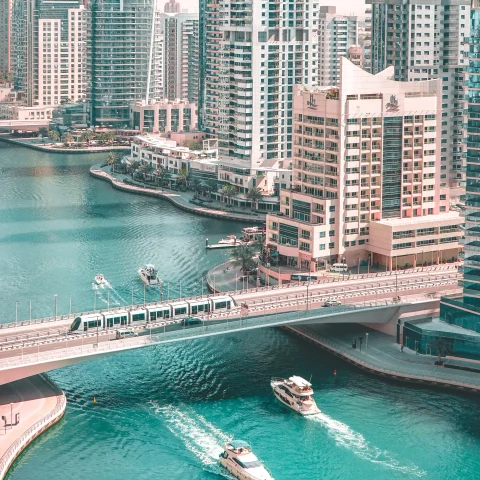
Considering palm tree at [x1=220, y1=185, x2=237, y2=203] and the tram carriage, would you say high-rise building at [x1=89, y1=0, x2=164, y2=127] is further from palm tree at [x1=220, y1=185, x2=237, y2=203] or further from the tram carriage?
the tram carriage

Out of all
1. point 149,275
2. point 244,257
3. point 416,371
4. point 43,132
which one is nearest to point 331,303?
point 416,371

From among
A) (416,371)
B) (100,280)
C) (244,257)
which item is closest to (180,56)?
(100,280)

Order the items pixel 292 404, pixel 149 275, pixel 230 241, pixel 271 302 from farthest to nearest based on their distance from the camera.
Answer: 1. pixel 230 241
2. pixel 149 275
3. pixel 271 302
4. pixel 292 404

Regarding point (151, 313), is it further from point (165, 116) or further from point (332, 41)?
point (332, 41)

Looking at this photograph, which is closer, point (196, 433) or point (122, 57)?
point (196, 433)

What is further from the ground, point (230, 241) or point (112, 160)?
point (112, 160)

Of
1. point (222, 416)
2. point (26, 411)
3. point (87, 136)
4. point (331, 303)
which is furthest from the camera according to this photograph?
point (87, 136)

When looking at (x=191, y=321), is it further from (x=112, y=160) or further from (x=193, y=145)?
(x=112, y=160)

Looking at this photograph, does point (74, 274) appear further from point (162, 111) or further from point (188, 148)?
point (162, 111)

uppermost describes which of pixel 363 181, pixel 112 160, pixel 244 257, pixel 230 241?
pixel 112 160
